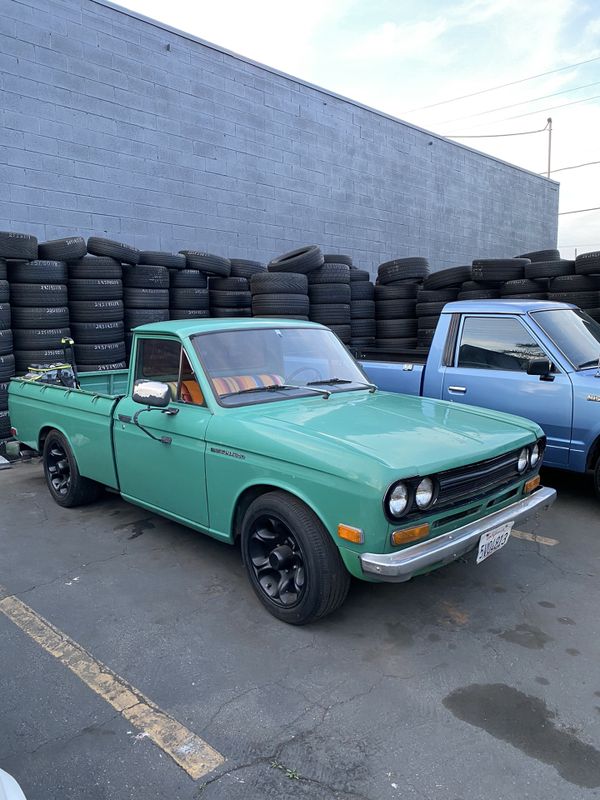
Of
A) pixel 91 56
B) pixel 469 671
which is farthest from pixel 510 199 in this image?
pixel 469 671

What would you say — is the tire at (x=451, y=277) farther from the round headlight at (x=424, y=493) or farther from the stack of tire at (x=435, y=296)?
the round headlight at (x=424, y=493)

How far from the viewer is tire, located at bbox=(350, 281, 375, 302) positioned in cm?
1062

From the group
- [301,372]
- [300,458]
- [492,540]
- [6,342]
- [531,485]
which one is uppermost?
[6,342]

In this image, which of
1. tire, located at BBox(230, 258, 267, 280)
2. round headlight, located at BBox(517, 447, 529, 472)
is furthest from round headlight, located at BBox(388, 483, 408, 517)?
tire, located at BBox(230, 258, 267, 280)

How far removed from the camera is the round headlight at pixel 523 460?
3.71 metres

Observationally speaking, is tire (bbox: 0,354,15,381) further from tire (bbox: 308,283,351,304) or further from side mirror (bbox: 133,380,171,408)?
tire (bbox: 308,283,351,304)

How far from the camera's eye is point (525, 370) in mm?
5469

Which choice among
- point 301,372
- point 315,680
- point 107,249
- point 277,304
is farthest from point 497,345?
point 107,249

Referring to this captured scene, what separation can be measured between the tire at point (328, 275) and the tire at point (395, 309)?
110 cm

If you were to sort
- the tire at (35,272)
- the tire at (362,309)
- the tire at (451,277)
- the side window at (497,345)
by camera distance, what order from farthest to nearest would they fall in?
the tire at (362,309), the tire at (451,277), the tire at (35,272), the side window at (497,345)

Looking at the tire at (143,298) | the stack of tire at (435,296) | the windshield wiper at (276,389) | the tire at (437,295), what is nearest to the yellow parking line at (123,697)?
the windshield wiper at (276,389)

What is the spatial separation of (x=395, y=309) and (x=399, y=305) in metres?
0.10

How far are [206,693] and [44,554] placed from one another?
7.30 ft

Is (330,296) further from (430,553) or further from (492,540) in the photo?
(430,553)
